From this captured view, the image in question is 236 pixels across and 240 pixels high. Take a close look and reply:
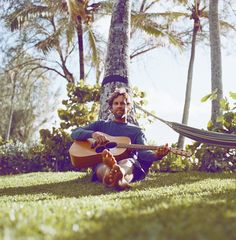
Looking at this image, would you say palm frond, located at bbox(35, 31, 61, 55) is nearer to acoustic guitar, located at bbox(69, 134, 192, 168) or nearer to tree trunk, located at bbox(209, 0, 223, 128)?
tree trunk, located at bbox(209, 0, 223, 128)

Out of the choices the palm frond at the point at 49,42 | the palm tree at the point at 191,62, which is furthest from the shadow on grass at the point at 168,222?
the palm frond at the point at 49,42

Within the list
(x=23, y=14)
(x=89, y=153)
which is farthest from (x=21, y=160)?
(x=23, y=14)

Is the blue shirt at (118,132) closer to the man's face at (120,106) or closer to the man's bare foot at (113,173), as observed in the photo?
the man's face at (120,106)

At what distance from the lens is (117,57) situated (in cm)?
729

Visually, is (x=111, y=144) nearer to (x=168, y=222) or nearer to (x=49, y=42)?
(x=168, y=222)

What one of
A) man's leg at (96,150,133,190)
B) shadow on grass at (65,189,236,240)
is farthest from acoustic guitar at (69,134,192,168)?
shadow on grass at (65,189,236,240)

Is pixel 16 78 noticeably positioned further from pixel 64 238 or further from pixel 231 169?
pixel 64 238

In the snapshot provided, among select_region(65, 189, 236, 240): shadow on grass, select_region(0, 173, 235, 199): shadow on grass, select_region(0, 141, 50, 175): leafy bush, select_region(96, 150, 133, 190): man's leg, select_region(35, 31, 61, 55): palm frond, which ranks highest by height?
select_region(35, 31, 61, 55): palm frond

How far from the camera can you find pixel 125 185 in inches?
166

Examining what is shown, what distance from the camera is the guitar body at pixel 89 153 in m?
4.84

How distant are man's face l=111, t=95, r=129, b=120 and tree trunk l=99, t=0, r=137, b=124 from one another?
1816mm

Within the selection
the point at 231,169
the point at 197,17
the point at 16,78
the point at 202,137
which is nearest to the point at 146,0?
the point at 197,17

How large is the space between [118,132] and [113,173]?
1.10 metres

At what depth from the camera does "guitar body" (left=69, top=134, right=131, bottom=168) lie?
4836 millimetres
